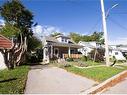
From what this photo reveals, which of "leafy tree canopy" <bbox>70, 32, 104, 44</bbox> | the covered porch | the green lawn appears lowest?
the green lawn

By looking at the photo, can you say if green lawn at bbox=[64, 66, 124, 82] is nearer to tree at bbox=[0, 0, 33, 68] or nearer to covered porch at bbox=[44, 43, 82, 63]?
covered porch at bbox=[44, 43, 82, 63]

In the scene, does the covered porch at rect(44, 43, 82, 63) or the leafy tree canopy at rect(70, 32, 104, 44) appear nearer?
the covered porch at rect(44, 43, 82, 63)

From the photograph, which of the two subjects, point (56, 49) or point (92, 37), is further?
point (92, 37)

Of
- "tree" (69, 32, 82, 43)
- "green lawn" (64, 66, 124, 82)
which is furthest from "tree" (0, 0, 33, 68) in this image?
"tree" (69, 32, 82, 43)

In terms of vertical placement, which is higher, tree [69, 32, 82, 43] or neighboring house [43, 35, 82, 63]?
tree [69, 32, 82, 43]

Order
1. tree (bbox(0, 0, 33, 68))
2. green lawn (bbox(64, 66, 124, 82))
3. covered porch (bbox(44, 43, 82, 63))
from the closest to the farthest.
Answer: green lawn (bbox(64, 66, 124, 82)) < covered porch (bbox(44, 43, 82, 63)) < tree (bbox(0, 0, 33, 68))

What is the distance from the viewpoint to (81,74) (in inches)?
698

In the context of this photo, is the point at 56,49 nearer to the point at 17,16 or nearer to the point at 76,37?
the point at 17,16

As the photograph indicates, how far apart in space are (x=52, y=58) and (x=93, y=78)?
77.5ft

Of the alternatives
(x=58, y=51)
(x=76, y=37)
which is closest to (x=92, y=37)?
(x=76, y=37)

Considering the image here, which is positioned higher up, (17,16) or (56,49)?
(17,16)

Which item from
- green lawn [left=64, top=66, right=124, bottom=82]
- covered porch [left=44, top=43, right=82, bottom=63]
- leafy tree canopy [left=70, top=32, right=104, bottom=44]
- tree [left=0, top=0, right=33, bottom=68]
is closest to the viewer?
green lawn [left=64, top=66, right=124, bottom=82]

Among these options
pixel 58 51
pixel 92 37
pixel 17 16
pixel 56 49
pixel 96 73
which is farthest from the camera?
pixel 92 37

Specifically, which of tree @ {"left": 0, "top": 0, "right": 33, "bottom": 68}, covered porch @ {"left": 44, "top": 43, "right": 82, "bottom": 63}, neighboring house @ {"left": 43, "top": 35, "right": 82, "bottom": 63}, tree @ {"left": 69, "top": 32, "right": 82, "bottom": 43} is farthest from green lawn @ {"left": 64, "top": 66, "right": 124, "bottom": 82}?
tree @ {"left": 69, "top": 32, "right": 82, "bottom": 43}
